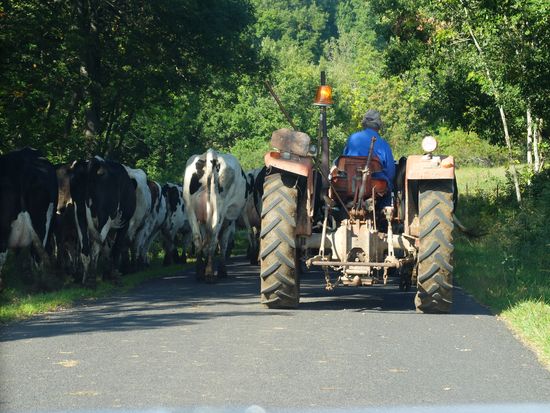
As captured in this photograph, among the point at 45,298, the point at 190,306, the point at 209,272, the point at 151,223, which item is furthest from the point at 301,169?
the point at 151,223

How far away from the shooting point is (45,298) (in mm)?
16000

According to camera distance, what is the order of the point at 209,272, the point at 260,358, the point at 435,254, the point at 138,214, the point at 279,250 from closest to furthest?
the point at 260,358, the point at 435,254, the point at 279,250, the point at 209,272, the point at 138,214

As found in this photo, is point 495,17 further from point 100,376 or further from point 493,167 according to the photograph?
point 493,167

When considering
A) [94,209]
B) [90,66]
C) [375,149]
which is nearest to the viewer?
[375,149]

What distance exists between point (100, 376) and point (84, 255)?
30.5 ft

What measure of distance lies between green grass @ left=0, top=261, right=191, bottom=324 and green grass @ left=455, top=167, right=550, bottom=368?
17.9ft

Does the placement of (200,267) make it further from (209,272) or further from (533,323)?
(533,323)

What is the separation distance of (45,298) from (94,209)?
11.4ft

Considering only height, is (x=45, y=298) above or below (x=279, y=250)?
below

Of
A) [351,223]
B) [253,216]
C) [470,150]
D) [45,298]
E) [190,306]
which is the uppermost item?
[470,150]

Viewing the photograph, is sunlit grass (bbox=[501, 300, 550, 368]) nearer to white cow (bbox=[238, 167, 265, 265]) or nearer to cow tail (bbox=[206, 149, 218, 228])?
cow tail (bbox=[206, 149, 218, 228])

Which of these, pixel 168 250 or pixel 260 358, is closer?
pixel 260 358

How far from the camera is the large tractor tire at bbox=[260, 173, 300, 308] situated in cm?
1430

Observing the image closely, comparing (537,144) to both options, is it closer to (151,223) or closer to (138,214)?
(151,223)
